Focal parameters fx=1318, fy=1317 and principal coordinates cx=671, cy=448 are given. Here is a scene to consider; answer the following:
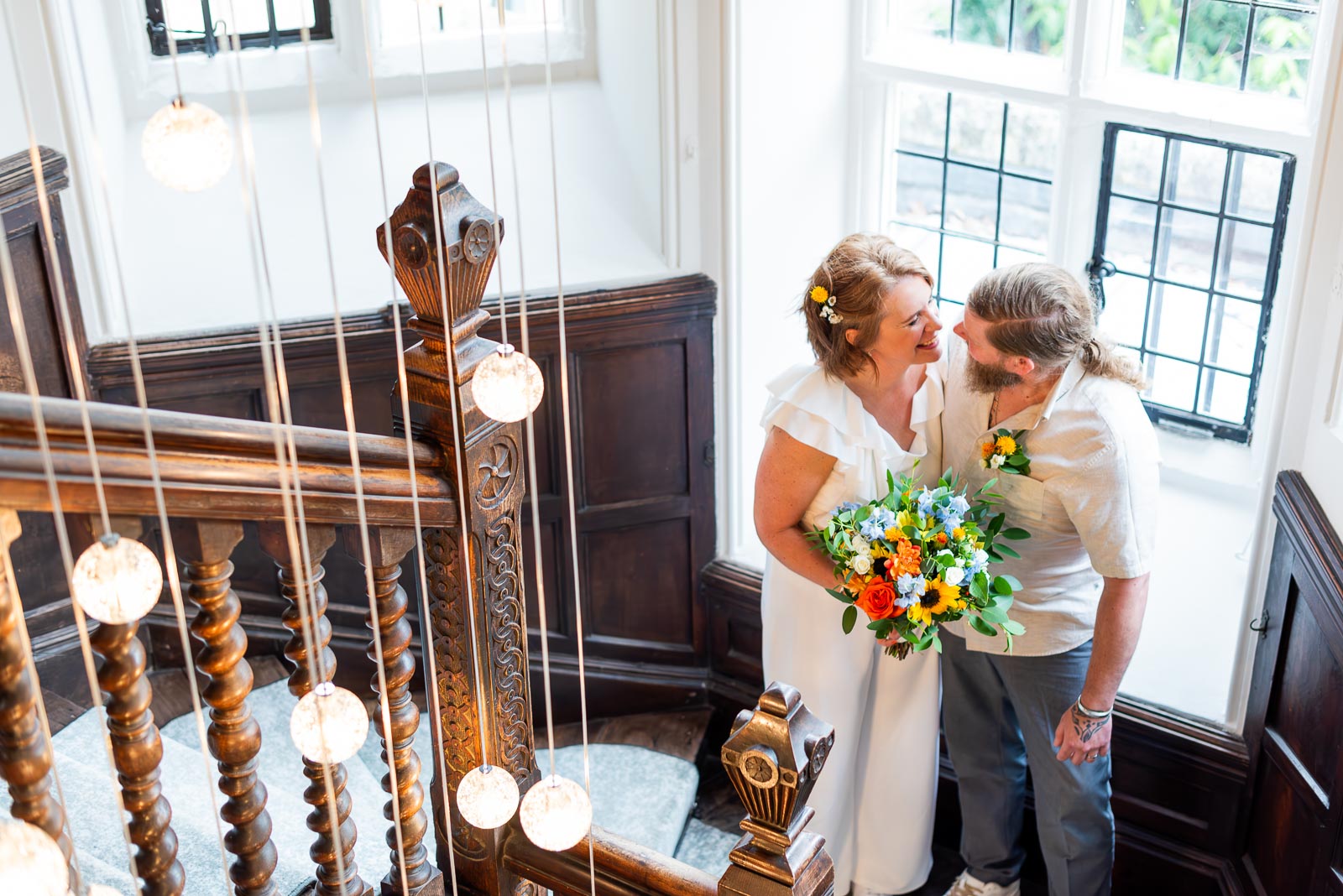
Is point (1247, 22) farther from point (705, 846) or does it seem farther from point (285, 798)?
point (285, 798)

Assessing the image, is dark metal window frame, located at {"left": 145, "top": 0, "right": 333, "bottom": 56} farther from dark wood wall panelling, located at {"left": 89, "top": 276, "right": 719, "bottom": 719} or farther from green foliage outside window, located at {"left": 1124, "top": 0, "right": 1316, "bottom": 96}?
green foliage outside window, located at {"left": 1124, "top": 0, "right": 1316, "bottom": 96}

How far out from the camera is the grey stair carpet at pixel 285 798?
2.29 m

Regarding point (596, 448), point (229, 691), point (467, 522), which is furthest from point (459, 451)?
point (596, 448)

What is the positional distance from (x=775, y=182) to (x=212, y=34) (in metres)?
1.63

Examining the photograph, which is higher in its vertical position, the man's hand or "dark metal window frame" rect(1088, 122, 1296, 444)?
"dark metal window frame" rect(1088, 122, 1296, 444)

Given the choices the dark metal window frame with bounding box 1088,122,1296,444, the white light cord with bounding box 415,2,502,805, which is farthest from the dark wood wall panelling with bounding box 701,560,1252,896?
the white light cord with bounding box 415,2,502,805

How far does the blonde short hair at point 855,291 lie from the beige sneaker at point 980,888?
1.42 metres

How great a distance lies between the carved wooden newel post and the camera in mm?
1540

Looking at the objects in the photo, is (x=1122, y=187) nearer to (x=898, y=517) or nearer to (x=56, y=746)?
(x=898, y=517)

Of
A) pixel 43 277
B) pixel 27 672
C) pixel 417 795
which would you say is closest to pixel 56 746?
pixel 43 277

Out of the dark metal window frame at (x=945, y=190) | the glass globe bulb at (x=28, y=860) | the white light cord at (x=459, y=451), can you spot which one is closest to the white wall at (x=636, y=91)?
the dark metal window frame at (x=945, y=190)

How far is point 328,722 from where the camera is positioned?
134cm

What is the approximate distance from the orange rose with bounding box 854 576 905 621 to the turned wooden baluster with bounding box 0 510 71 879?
5.21 ft

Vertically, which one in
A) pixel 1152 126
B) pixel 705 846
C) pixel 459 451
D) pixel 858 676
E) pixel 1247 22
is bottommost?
pixel 705 846
